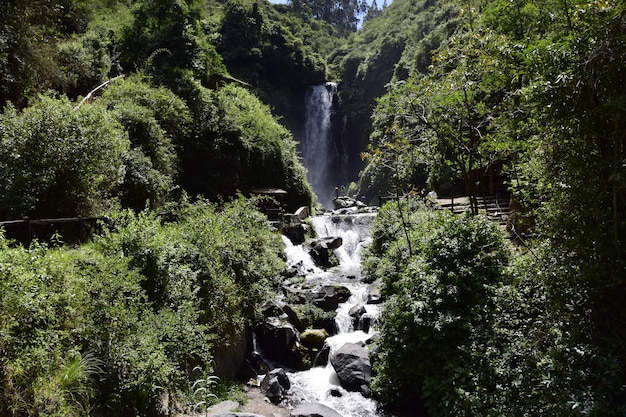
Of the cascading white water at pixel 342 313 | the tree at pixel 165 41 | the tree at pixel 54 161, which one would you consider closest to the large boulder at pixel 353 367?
the cascading white water at pixel 342 313

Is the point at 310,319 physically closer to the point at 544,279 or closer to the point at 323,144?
the point at 544,279

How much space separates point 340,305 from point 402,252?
335 centimetres

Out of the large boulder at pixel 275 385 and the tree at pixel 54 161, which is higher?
the tree at pixel 54 161

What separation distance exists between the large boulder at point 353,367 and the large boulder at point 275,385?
1274 millimetres

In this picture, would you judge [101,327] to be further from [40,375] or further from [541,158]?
[541,158]

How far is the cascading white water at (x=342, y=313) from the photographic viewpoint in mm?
9234

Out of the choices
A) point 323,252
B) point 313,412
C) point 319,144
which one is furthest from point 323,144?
point 313,412

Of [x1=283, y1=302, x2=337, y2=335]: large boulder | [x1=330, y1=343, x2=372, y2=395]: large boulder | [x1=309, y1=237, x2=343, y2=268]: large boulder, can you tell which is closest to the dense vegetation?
[x1=330, y1=343, x2=372, y2=395]: large boulder

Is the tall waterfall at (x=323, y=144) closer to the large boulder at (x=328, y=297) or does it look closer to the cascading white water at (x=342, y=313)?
the cascading white water at (x=342, y=313)

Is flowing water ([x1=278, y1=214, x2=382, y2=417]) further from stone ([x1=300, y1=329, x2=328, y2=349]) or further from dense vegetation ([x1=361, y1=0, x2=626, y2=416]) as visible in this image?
dense vegetation ([x1=361, y1=0, x2=626, y2=416])

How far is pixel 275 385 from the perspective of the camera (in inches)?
373

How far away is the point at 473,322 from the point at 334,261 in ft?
40.9

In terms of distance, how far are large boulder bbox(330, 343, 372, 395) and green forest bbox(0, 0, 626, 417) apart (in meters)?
0.95

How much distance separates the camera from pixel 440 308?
762 cm
